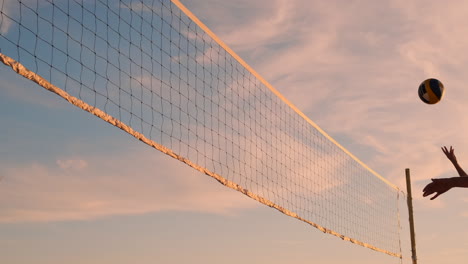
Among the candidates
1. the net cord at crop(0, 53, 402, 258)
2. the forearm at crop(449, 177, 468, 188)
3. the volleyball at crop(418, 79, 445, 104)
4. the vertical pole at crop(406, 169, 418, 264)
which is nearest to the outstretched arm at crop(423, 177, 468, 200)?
the forearm at crop(449, 177, 468, 188)

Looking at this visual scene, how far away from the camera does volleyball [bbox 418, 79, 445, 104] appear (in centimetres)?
1023

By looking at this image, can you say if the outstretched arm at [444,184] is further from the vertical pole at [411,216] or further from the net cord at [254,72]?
the vertical pole at [411,216]

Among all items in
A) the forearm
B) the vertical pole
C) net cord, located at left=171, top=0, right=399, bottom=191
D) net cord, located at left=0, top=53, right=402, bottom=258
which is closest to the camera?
the forearm

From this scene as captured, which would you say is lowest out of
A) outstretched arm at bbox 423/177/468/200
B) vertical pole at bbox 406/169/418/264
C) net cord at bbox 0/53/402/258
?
outstretched arm at bbox 423/177/468/200

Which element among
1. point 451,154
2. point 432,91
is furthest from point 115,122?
point 432,91

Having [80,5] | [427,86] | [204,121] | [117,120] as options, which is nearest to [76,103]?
[117,120]

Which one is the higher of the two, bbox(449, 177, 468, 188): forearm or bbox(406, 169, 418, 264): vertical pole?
bbox(406, 169, 418, 264): vertical pole

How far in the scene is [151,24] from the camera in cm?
867

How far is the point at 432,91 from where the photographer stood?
33.5ft

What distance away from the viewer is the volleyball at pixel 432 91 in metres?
10.2

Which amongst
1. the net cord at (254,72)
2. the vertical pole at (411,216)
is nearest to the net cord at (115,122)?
the net cord at (254,72)

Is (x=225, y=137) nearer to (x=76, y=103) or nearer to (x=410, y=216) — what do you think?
(x=76, y=103)

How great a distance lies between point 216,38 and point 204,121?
3.90 feet

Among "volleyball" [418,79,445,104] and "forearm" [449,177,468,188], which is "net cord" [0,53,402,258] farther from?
"forearm" [449,177,468,188]
